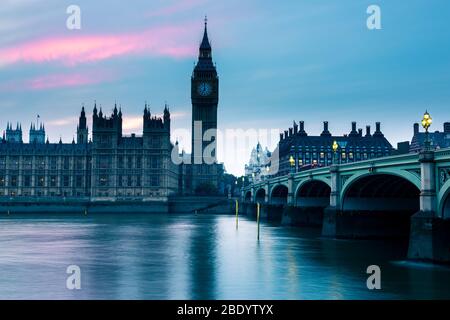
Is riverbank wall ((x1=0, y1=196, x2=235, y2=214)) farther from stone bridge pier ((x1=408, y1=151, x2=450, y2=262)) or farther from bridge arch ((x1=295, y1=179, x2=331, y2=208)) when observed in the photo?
stone bridge pier ((x1=408, y1=151, x2=450, y2=262))

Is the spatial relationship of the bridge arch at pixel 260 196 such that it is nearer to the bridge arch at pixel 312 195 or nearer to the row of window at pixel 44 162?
the bridge arch at pixel 312 195

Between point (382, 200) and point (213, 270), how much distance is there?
2874cm

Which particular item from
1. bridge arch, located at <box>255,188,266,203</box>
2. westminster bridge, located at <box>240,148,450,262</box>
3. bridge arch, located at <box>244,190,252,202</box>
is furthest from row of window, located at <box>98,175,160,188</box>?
westminster bridge, located at <box>240,148,450,262</box>

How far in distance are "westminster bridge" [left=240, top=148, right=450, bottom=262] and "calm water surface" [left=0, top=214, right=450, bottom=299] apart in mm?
2298

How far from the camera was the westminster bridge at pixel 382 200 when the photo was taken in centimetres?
3681

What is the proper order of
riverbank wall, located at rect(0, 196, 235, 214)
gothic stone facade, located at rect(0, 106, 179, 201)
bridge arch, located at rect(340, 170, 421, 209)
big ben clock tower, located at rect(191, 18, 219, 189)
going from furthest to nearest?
1. big ben clock tower, located at rect(191, 18, 219, 189)
2. gothic stone facade, located at rect(0, 106, 179, 201)
3. riverbank wall, located at rect(0, 196, 235, 214)
4. bridge arch, located at rect(340, 170, 421, 209)

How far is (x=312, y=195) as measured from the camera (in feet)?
270

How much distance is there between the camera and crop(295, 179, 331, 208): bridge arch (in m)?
79.3

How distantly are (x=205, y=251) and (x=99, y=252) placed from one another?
884 centimetres

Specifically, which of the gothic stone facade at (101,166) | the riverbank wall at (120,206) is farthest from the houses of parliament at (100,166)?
the riverbank wall at (120,206)

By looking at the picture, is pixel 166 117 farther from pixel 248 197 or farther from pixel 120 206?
pixel 248 197

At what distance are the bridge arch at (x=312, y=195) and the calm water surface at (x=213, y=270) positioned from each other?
77.4 ft
